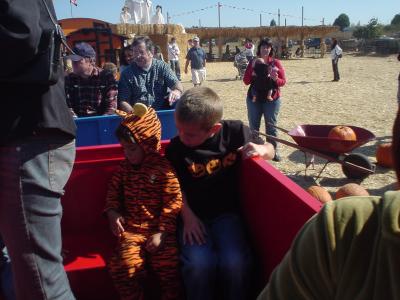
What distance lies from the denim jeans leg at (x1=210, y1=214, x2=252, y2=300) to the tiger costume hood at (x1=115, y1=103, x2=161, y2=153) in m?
0.63

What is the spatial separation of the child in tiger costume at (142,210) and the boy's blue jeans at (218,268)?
124 mm

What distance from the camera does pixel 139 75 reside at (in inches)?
182

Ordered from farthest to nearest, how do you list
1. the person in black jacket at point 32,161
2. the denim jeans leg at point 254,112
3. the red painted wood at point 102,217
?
1. the denim jeans leg at point 254,112
2. the red painted wood at point 102,217
3. the person in black jacket at point 32,161

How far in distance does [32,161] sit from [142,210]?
2.91 feet

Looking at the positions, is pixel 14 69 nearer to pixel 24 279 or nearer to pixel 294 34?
pixel 24 279

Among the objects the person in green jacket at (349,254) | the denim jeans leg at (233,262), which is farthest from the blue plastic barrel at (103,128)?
the person in green jacket at (349,254)

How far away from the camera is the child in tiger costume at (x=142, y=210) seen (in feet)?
7.24

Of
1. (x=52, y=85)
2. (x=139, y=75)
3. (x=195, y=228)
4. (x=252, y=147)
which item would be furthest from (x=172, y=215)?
(x=139, y=75)

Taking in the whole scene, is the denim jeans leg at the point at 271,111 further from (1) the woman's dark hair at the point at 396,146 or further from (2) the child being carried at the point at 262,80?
(1) the woman's dark hair at the point at 396,146

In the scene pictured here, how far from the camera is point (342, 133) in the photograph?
4.66 meters

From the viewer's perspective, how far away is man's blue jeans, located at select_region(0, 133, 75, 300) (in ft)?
5.24

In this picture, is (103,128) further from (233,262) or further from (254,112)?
(254,112)

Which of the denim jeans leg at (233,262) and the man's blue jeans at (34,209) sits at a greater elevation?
the man's blue jeans at (34,209)

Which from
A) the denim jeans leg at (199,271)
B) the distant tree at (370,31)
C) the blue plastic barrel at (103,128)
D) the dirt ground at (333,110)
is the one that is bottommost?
the dirt ground at (333,110)
